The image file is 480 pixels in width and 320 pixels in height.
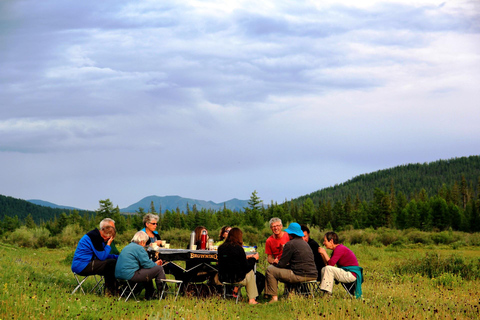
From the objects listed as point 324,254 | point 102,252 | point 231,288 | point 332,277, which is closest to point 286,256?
point 324,254

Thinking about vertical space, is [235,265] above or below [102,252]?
→ below

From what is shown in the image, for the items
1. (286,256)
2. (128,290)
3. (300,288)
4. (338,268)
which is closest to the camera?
(338,268)

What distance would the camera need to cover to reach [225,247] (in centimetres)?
875

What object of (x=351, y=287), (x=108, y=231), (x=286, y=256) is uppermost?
(x=108, y=231)

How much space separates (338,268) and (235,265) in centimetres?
205

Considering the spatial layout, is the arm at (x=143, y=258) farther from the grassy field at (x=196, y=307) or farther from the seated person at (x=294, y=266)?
the seated person at (x=294, y=266)

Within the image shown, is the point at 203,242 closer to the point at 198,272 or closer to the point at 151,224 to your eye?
the point at 198,272

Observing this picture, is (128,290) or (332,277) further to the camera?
(128,290)

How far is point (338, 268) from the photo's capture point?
8.77 m

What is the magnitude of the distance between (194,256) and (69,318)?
2.98 metres

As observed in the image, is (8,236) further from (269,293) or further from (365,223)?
(365,223)

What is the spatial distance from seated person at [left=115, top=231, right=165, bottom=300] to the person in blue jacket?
618 mm

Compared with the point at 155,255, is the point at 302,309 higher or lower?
lower

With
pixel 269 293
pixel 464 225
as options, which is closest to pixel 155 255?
pixel 269 293
